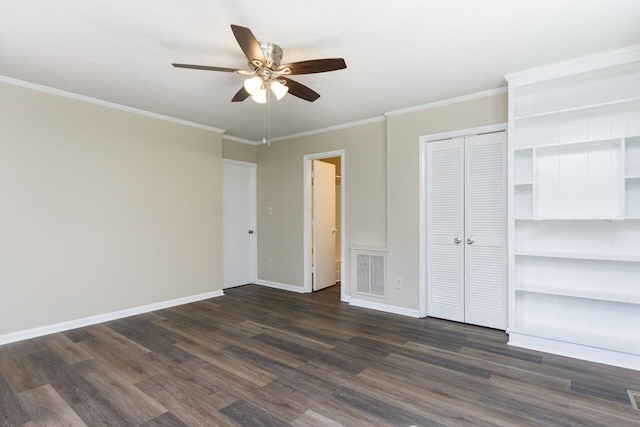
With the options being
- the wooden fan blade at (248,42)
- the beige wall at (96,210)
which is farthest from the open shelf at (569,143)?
the beige wall at (96,210)

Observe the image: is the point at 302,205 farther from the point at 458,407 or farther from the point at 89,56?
the point at 458,407

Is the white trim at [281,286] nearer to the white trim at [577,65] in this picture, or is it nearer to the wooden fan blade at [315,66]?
the wooden fan blade at [315,66]

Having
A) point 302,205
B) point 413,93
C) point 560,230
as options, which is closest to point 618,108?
point 560,230

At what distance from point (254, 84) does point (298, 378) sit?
226 cm

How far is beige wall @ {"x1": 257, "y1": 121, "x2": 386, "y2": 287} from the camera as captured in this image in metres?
4.47

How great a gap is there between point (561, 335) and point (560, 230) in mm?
953

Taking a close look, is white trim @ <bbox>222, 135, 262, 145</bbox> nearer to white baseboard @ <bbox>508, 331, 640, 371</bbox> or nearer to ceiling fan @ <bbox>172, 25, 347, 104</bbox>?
ceiling fan @ <bbox>172, 25, 347, 104</bbox>

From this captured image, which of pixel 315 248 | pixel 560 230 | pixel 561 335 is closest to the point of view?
pixel 561 335

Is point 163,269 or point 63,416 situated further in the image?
point 163,269

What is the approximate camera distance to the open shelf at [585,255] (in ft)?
8.89

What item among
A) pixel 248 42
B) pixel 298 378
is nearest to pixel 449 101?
pixel 248 42

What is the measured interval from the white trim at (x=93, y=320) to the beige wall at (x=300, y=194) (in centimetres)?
129

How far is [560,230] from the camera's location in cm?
316

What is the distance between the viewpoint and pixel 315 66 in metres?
2.38
